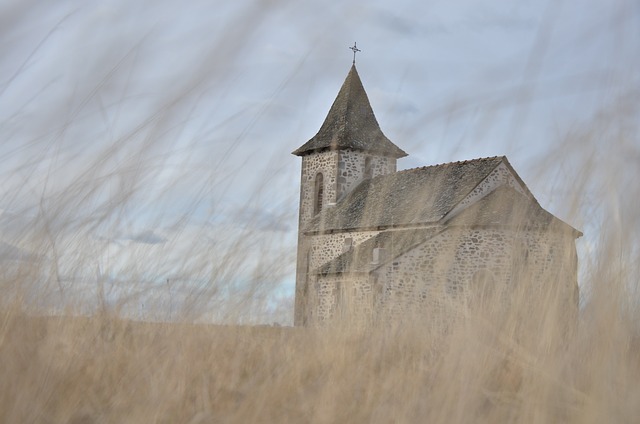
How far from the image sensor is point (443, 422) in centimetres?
232

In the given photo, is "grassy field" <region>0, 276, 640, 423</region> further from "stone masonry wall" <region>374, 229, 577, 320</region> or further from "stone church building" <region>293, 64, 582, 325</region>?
"stone church building" <region>293, 64, 582, 325</region>

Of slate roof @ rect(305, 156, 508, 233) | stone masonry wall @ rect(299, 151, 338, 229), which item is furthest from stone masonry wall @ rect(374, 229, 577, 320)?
stone masonry wall @ rect(299, 151, 338, 229)

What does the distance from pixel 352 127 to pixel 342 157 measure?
1402mm

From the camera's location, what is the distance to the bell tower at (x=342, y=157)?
96.3 ft

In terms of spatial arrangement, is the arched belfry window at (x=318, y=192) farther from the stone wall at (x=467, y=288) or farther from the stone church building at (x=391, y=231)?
the stone wall at (x=467, y=288)

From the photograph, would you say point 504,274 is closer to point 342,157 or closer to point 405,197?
point 405,197

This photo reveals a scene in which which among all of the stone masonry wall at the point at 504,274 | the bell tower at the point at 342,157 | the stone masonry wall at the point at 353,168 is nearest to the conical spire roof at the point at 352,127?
the bell tower at the point at 342,157

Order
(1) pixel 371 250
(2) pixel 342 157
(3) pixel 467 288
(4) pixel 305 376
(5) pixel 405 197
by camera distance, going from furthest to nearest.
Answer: (2) pixel 342 157 < (5) pixel 405 197 < (1) pixel 371 250 < (3) pixel 467 288 < (4) pixel 305 376

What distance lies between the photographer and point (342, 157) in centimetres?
2948

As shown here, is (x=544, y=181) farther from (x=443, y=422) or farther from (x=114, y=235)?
(x=114, y=235)

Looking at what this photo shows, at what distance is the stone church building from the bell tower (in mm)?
44

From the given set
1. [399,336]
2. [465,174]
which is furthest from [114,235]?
[465,174]

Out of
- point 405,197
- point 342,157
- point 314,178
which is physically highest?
point 342,157

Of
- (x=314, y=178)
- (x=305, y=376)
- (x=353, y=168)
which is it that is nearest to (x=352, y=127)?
(x=353, y=168)
